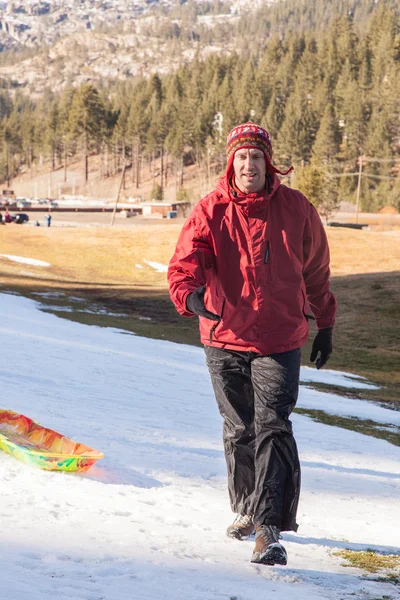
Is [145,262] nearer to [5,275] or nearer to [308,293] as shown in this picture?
[5,275]

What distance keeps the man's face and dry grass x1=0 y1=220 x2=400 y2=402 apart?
49.0 ft

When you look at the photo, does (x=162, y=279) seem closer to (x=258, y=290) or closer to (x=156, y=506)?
(x=156, y=506)

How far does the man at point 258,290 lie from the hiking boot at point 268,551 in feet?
0.19

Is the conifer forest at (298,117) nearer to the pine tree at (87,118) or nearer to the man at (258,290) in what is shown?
the pine tree at (87,118)

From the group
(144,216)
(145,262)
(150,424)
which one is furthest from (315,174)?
(150,424)

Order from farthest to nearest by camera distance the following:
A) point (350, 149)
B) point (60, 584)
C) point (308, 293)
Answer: point (350, 149) < point (308, 293) < point (60, 584)

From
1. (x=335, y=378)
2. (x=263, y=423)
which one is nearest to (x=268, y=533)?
(x=263, y=423)

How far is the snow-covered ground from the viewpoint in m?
4.29

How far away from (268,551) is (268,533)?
0.13 metres

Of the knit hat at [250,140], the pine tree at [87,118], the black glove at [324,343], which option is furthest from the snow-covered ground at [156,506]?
the pine tree at [87,118]

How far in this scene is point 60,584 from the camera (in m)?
4.00

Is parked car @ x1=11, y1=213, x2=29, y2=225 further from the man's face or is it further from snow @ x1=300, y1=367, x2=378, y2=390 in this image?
the man's face

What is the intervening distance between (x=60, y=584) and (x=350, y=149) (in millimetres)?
152402

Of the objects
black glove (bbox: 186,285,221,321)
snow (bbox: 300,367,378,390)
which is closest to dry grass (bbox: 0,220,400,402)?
snow (bbox: 300,367,378,390)
